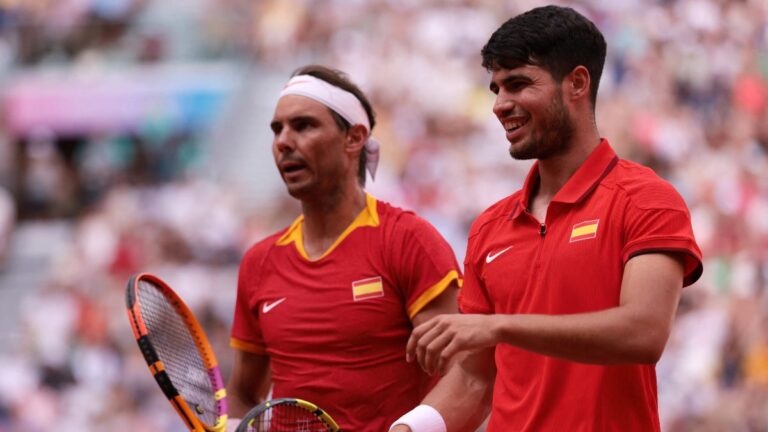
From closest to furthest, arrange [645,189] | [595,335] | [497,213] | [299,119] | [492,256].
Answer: [595,335] → [645,189] → [492,256] → [497,213] → [299,119]

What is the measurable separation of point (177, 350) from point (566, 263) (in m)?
1.70

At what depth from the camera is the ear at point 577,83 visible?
3.70m

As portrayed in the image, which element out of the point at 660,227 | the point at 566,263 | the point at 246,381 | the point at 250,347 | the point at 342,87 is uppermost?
the point at 342,87

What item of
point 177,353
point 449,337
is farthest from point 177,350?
point 449,337

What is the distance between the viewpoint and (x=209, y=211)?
15.0 meters

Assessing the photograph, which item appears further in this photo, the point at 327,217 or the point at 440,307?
the point at 327,217

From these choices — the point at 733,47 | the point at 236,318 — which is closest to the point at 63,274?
the point at 733,47

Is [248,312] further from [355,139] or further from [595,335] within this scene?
[595,335]

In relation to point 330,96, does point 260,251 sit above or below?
below

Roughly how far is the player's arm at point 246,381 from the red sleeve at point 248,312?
0.04 metres

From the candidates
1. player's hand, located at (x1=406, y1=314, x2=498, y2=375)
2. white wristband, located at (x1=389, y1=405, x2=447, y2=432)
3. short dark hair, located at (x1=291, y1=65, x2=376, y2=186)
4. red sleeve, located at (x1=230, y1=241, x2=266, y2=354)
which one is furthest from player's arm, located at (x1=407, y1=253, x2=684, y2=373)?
short dark hair, located at (x1=291, y1=65, x2=376, y2=186)

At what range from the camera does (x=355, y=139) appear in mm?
5215

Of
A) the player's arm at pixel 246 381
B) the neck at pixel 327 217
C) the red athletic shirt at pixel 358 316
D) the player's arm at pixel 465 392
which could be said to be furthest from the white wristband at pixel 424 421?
the player's arm at pixel 246 381

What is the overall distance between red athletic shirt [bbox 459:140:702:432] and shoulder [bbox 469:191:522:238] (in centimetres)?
9
